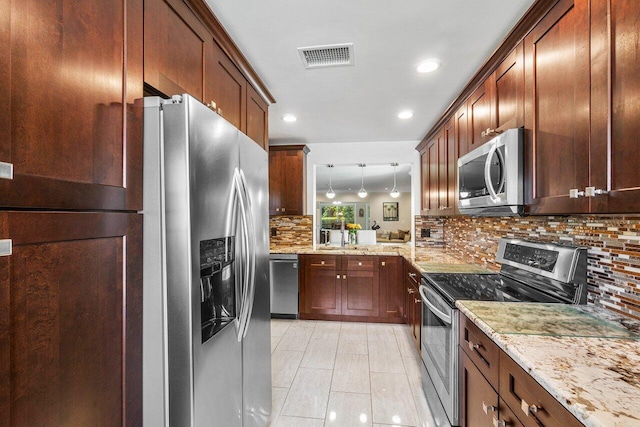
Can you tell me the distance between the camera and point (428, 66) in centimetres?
211

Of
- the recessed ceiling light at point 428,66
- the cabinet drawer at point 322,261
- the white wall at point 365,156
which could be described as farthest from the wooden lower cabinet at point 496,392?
the white wall at point 365,156

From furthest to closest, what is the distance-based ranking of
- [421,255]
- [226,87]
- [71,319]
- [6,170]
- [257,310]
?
[421,255]
[226,87]
[257,310]
[71,319]
[6,170]

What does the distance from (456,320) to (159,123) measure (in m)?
1.69

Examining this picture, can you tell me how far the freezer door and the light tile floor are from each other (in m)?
0.42

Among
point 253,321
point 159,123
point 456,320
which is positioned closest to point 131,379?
point 253,321

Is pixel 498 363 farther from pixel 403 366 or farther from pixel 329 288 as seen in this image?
pixel 329 288

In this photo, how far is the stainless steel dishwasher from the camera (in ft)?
12.7

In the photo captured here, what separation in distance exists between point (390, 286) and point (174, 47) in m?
3.28

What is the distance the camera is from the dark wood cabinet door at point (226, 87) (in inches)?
63.7

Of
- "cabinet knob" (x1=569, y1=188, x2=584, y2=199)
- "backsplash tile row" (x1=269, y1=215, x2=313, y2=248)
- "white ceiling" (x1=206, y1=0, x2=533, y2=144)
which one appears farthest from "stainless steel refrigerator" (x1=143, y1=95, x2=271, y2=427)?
"backsplash tile row" (x1=269, y1=215, x2=313, y2=248)

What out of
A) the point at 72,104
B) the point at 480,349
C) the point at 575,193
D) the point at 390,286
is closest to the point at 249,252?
the point at 72,104

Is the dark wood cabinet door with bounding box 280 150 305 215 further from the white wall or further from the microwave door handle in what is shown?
the microwave door handle

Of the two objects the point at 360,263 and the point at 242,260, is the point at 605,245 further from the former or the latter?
the point at 360,263

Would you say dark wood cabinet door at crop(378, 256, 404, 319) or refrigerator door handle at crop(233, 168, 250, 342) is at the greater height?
refrigerator door handle at crop(233, 168, 250, 342)
